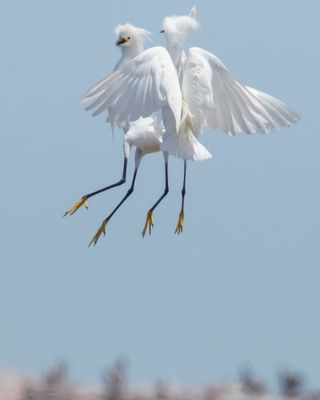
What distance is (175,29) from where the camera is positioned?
1742 centimetres

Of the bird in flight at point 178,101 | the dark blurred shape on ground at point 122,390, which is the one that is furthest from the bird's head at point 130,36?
the dark blurred shape on ground at point 122,390

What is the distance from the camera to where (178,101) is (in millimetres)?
16453

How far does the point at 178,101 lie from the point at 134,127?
5.16ft

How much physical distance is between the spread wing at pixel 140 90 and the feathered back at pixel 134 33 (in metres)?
2.12

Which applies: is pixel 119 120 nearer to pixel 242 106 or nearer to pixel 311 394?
pixel 242 106

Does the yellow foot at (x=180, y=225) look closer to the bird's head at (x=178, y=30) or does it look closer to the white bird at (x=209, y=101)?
the white bird at (x=209, y=101)

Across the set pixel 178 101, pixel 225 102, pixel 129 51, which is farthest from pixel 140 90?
pixel 129 51

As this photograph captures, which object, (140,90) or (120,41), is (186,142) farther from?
(120,41)

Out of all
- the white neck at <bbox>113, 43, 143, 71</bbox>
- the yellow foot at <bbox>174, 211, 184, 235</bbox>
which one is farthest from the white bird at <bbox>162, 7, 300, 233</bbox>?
the white neck at <bbox>113, 43, 143, 71</bbox>

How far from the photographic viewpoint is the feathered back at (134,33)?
744 inches

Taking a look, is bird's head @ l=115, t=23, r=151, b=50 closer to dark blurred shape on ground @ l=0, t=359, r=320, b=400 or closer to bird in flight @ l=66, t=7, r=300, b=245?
bird in flight @ l=66, t=7, r=300, b=245

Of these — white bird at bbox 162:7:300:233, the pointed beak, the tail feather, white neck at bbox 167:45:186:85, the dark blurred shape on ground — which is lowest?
the dark blurred shape on ground

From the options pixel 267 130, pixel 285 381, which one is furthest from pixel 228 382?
pixel 267 130

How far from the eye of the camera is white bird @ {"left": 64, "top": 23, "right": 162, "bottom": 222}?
17781 mm
